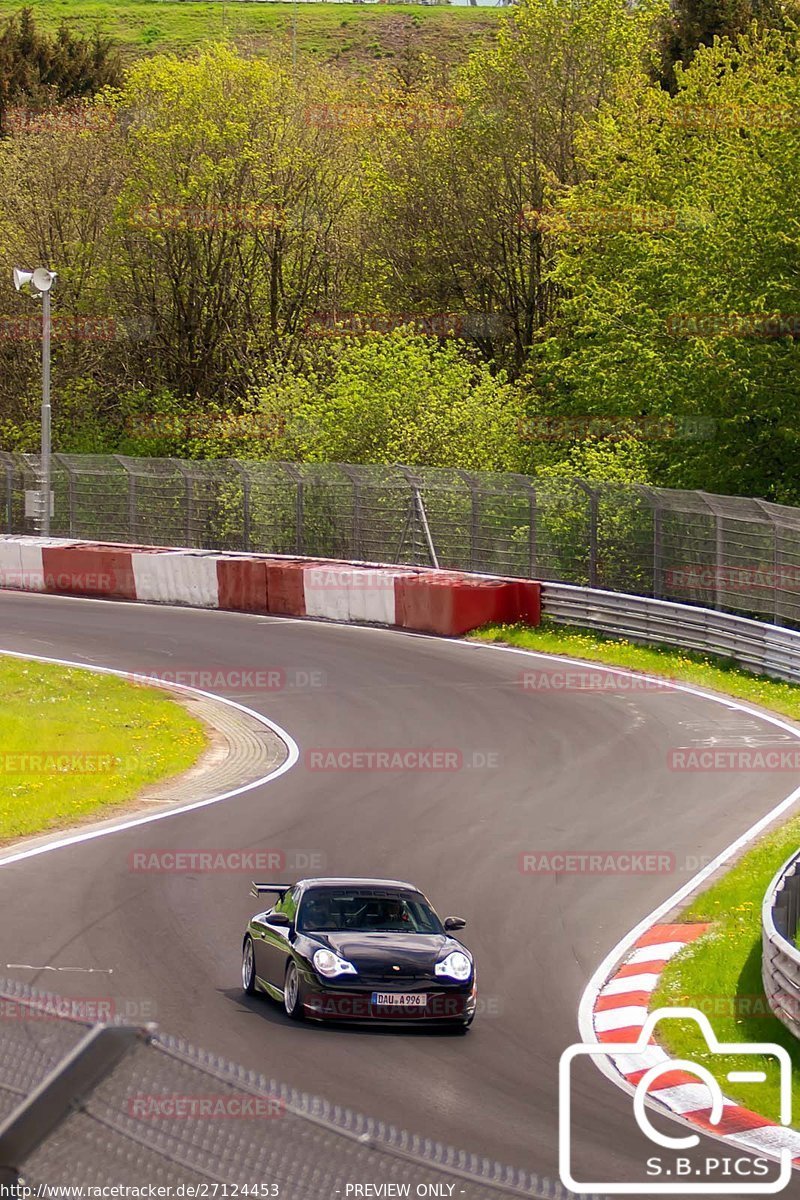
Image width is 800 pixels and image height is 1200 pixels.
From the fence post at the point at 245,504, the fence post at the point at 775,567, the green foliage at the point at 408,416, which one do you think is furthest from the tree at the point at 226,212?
the fence post at the point at 775,567

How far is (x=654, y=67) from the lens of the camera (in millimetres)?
62125

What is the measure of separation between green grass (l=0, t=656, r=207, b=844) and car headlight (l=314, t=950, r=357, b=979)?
7.48 meters

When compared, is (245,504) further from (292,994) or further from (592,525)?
(292,994)

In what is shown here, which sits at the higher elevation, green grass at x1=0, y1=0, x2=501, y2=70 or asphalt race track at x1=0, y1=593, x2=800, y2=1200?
green grass at x1=0, y1=0, x2=501, y2=70

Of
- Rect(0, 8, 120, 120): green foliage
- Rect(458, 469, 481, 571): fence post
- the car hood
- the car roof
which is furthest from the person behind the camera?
Rect(0, 8, 120, 120): green foliage

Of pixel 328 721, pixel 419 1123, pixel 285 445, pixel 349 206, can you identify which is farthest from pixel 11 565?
pixel 419 1123

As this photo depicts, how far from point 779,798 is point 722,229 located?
21.6 metres

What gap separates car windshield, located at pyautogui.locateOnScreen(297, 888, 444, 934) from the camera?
12.8m

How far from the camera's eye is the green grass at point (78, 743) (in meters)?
20.2

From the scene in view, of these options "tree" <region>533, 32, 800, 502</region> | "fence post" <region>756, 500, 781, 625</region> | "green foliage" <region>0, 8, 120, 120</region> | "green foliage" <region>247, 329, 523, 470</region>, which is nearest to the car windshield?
"fence post" <region>756, 500, 781, 625</region>

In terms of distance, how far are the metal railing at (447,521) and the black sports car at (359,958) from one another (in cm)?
1671

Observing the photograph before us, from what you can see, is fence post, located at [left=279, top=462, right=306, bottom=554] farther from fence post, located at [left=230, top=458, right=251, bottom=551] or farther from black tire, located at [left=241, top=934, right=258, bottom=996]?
black tire, located at [left=241, top=934, right=258, bottom=996]

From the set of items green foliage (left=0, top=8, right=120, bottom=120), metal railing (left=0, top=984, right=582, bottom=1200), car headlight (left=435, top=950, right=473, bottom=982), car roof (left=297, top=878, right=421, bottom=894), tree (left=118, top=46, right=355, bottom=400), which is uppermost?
green foliage (left=0, top=8, right=120, bottom=120)

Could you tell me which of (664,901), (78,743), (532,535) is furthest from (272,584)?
(664,901)
